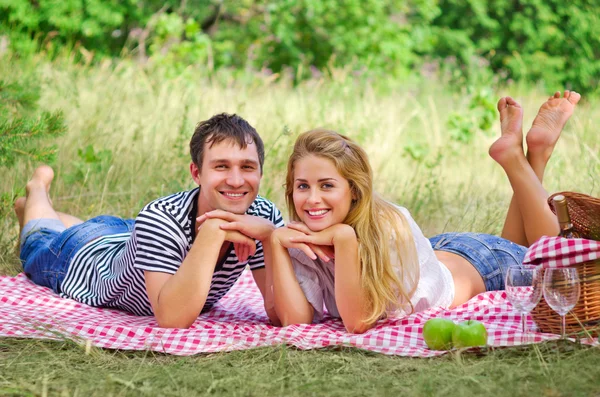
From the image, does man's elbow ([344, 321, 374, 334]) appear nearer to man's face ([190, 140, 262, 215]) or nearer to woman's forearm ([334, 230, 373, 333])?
woman's forearm ([334, 230, 373, 333])

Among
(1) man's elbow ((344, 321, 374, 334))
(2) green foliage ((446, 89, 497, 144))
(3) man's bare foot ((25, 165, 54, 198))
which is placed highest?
(2) green foliage ((446, 89, 497, 144))

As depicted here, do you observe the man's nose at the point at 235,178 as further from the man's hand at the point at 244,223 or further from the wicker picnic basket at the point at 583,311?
the wicker picnic basket at the point at 583,311

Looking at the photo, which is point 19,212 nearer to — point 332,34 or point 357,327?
point 357,327

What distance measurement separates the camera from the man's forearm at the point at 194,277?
10.9ft

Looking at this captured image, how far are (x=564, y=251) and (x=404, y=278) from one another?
2.34 feet

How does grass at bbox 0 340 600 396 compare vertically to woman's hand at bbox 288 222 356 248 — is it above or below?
below

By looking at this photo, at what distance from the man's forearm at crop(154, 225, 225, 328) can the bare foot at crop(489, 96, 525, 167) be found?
1.72 meters

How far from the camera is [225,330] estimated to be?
11.7ft

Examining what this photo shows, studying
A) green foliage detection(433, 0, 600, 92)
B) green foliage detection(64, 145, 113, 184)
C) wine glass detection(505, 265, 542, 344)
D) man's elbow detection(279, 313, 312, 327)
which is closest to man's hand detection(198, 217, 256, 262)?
man's elbow detection(279, 313, 312, 327)

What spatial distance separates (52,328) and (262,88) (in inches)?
230

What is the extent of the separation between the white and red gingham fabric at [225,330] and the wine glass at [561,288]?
0.20m

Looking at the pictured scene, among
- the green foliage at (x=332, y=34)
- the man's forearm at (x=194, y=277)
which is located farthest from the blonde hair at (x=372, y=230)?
the green foliage at (x=332, y=34)

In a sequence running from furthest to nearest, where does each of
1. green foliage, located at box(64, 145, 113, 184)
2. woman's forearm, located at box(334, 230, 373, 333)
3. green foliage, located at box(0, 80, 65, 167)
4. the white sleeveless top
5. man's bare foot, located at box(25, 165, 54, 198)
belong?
green foliage, located at box(64, 145, 113, 184) → man's bare foot, located at box(25, 165, 54, 198) → green foliage, located at box(0, 80, 65, 167) → the white sleeveless top → woman's forearm, located at box(334, 230, 373, 333)

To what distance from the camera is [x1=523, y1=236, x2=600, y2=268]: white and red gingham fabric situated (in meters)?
3.14
